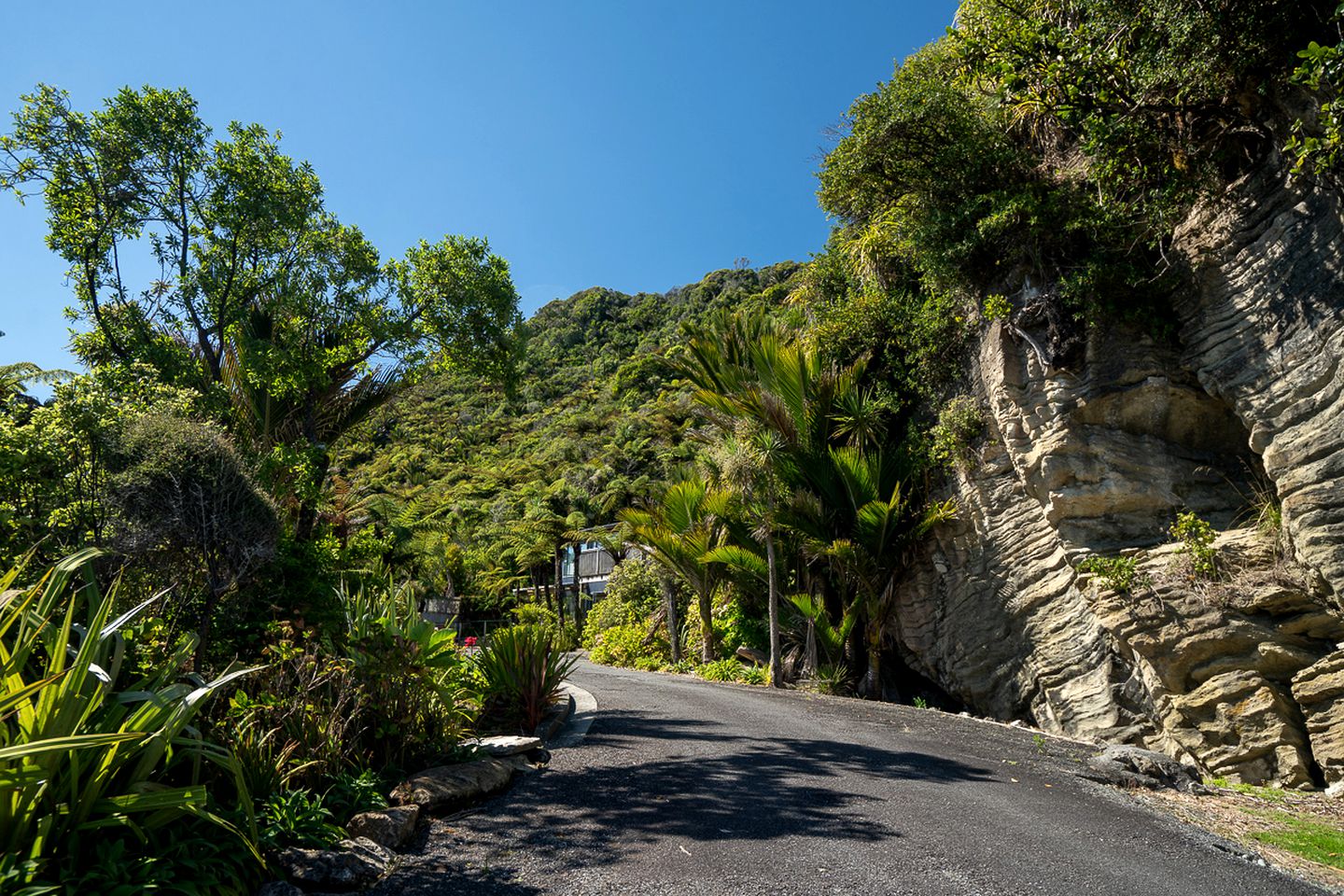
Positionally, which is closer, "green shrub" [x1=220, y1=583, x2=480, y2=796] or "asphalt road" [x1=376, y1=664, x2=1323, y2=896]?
"asphalt road" [x1=376, y1=664, x2=1323, y2=896]

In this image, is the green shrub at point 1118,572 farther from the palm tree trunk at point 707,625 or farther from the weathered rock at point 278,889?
the palm tree trunk at point 707,625

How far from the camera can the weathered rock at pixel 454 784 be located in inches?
178

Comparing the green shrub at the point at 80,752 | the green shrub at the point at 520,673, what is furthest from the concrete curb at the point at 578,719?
the green shrub at the point at 80,752

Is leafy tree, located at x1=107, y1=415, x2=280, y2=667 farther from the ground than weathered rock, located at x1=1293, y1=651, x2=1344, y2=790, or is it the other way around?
leafy tree, located at x1=107, y1=415, x2=280, y2=667

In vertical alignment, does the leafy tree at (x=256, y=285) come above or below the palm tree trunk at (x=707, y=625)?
above

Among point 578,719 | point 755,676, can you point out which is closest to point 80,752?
point 578,719

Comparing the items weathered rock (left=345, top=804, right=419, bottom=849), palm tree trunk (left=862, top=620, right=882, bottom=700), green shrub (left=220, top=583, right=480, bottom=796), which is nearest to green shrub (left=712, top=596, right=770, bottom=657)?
palm tree trunk (left=862, top=620, right=882, bottom=700)

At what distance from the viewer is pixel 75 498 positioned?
5133 millimetres

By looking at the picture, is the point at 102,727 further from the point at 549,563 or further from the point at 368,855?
the point at 549,563

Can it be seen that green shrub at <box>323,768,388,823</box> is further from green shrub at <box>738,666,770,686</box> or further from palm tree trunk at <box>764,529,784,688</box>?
green shrub at <box>738,666,770,686</box>

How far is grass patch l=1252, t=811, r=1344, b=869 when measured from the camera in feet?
15.3

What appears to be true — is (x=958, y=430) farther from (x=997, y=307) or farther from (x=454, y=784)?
(x=454, y=784)

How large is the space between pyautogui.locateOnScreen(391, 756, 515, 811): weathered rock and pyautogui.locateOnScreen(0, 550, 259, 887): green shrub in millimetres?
1075

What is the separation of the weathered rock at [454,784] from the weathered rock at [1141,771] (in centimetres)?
519
